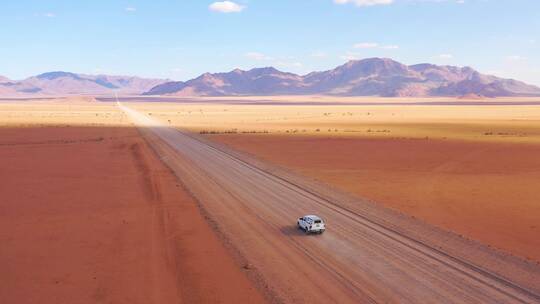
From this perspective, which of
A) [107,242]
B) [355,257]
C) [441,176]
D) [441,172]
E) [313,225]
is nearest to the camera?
[355,257]

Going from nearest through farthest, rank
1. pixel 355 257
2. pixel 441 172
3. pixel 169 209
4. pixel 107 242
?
pixel 355 257
pixel 107 242
pixel 169 209
pixel 441 172

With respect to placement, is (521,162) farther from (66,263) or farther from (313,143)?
(66,263)

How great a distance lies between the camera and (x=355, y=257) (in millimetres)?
19000

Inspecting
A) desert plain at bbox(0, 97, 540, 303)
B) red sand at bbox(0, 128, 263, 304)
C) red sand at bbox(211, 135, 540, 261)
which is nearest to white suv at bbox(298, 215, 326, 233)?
desert plain at bbox(0, 97, 540, 303)

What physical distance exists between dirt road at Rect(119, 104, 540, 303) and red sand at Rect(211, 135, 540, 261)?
7.60 feet

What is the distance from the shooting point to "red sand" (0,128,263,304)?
15.9 meters

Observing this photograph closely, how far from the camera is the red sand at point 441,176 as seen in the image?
24.3 metres

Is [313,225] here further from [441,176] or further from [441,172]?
[441,172]

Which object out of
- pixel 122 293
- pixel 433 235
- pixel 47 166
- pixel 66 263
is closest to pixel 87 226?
pixel 66 263

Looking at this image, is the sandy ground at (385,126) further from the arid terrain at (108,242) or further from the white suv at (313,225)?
the white suv at (313,225)

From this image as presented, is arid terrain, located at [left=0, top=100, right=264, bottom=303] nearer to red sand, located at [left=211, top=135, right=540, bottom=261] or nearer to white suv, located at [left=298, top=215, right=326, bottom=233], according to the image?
white suv, located at [left=298, top=215, right=326, bottom=233]

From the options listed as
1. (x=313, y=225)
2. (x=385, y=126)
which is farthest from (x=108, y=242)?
(x=385, y=126)

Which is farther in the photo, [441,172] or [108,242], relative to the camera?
[441,172]

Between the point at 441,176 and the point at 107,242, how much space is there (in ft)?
82.0
